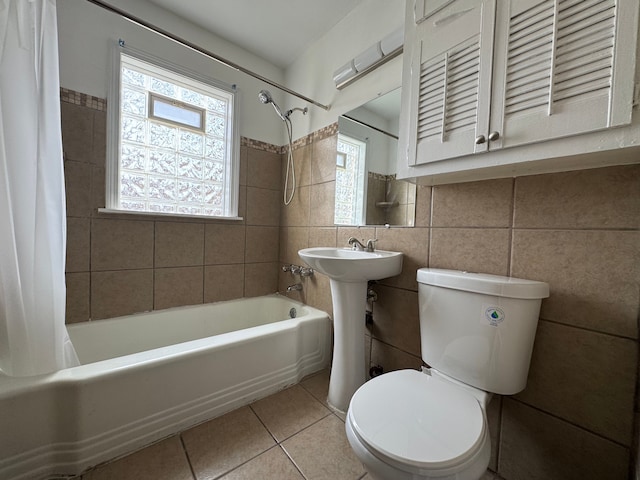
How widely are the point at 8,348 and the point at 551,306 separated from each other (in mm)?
1995

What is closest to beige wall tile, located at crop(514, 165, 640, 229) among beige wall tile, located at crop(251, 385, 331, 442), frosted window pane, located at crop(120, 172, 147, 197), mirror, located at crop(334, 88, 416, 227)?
mirror, located at crop(334, 88, 416, 227)

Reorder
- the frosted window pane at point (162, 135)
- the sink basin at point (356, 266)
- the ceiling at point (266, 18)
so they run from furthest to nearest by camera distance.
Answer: the frosted window pane at point (162, 135), the ceiling at point (266, 18), the sink basin at point (356, 266)

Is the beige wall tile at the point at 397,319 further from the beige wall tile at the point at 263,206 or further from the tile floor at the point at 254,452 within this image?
the beige wall tile at the point at 263,206

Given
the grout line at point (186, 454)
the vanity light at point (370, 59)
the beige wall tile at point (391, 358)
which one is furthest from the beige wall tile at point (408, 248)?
the grout line at point (186, 454)

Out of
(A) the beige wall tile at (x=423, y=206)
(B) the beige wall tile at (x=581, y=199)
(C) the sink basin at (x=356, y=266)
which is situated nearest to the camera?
(B) the beige wall tile at (x=581, y=199)

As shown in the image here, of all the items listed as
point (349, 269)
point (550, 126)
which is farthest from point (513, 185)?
point (349, 269)

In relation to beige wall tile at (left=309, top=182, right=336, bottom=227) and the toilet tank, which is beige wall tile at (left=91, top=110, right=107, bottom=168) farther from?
the toilet tank

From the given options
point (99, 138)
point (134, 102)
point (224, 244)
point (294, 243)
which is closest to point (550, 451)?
point (294, 243)

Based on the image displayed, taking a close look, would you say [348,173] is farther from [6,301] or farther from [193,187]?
[6,301]

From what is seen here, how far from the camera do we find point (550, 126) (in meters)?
0.73

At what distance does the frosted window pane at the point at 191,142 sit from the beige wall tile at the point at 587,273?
2032 mm

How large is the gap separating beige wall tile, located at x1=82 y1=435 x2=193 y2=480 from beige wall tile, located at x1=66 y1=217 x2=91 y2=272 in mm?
1042

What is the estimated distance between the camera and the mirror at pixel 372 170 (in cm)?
140

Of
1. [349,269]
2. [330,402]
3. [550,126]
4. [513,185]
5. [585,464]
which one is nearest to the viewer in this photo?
[550,126]
